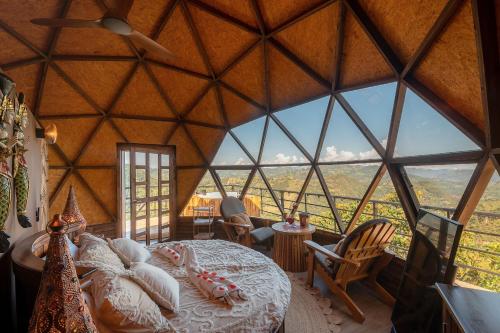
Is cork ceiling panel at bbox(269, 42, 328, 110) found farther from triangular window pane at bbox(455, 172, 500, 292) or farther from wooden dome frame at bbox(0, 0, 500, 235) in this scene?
triangular window pane at bbox(455, 172, 500, 292)

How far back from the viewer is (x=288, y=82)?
4609 millimetres

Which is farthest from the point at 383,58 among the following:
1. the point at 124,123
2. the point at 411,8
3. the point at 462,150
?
the point at 124,123

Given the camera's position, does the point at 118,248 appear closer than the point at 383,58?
Yes

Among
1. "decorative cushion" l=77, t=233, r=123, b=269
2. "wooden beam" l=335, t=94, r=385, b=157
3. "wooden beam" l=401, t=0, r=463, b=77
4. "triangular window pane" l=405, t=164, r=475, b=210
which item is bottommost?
"decorative cushion" l=77, t=233, r=123, b=269

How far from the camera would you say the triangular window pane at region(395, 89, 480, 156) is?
9.15 feet

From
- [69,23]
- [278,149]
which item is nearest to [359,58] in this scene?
[278,149]

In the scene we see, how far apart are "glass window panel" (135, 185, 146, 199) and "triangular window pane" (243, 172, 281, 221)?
272cm

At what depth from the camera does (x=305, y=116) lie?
5000 millimetres

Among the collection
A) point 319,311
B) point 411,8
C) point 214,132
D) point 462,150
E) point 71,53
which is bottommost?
point 319,311

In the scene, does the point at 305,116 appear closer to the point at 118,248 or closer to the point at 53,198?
the point at 118,248

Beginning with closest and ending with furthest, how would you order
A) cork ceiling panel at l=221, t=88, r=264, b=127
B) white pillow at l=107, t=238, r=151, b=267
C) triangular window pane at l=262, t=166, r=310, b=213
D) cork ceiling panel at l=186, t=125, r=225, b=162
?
white pillow at l=107, t=238, r=151, b=267, cork ceiling panel at l=221, t=88, r=264, b=127, triangular window pane at l=262, t=166, r=310, b=213, cork ceiling panel at l=186, t=125, r=225, b=162

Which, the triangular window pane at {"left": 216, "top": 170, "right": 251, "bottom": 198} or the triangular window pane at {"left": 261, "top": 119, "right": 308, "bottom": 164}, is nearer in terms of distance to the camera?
the triangular window pane at {"left": 261, "top": 119, "right": 308, "bottom": 164}

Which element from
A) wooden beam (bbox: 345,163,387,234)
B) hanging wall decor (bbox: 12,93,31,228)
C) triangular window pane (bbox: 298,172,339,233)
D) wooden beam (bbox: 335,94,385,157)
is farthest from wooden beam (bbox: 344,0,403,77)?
hanging wall decor (bbox: 12,93,31,228)

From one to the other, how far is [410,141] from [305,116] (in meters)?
2.08
